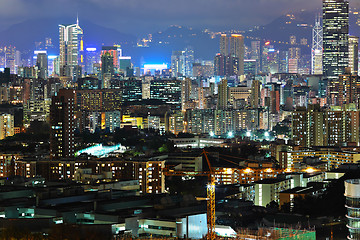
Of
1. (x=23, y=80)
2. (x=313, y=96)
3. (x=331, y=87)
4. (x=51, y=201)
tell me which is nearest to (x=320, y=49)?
(x=313, y=96)

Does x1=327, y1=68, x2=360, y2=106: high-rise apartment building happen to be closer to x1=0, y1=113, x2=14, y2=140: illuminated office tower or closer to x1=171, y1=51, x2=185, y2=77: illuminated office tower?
x1=0, y1=113, x2=14, y2=140: illuminated office tower

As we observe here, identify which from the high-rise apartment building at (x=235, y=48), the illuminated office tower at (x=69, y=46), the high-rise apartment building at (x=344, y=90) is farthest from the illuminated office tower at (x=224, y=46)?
the high-rise apartment building at (x=344, y=90)

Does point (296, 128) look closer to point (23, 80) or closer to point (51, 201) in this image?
point (51, 201)

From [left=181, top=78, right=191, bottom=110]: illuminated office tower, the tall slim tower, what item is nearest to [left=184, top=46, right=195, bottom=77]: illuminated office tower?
the tall slim tower

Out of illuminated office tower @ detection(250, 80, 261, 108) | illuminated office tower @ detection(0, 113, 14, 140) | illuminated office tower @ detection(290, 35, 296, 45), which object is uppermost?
illuminated office tower @ detection(290, 35, 296, 45)

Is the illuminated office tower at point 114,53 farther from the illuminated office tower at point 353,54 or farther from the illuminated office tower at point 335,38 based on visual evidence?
the illuminated office tower at point 353,54

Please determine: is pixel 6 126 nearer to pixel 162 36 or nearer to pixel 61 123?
pixel 61 123

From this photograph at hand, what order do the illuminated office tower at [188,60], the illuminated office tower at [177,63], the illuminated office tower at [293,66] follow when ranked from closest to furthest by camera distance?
the illuminated office tower at [293,66]
the illuminated office tower at [177,63]
the illuminated office tower at [188,60]
